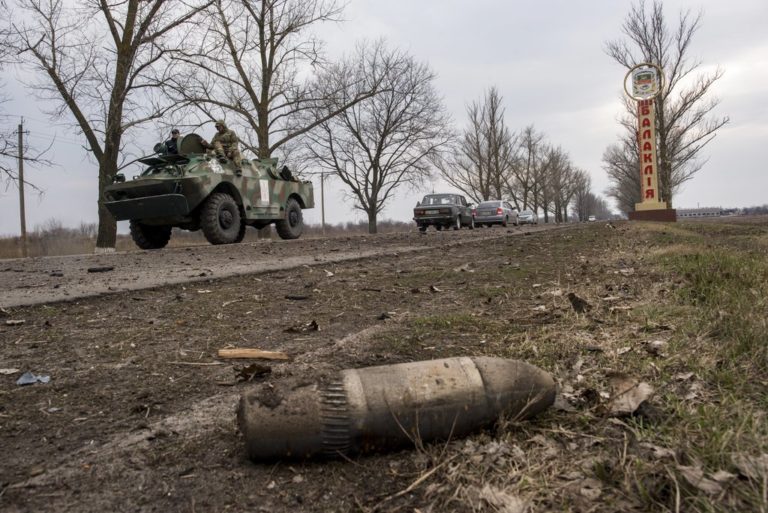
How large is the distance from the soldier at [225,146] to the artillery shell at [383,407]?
10917mm

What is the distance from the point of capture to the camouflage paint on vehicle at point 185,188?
10117mm

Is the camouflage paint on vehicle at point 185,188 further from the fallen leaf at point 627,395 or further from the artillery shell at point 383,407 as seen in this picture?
the fallen leaf at point 627,395

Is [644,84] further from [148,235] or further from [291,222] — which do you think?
[148,235]

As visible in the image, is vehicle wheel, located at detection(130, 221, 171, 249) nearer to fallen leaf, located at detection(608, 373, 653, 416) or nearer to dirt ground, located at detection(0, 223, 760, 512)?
dirt ground, located at detection(0, 223, 760, 512)

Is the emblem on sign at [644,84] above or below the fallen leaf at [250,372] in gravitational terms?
above

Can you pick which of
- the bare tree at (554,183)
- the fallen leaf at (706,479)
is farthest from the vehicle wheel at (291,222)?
the bare tree at (554,183)

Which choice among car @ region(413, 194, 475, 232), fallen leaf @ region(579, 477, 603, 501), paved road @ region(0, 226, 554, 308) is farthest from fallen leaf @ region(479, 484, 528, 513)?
car @ region(413, 194, 475, 232)

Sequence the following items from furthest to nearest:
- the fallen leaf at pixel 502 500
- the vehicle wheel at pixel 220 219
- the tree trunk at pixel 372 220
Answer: the tree trunk at pixel 372 220 → the vehicle wheel at pixel 220 219 → the fallen leaf at pixel 502 500

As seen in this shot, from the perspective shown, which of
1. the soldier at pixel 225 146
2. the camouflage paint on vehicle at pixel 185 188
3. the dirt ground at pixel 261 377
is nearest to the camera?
the dirt ground at pixel 261 377

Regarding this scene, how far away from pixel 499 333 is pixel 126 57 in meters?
16.8

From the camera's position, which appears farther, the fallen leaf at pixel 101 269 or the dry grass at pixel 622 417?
the fallen leaf at pixel 101 269

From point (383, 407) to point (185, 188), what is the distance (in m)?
9.65

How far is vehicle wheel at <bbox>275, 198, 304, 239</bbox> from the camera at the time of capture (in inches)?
564

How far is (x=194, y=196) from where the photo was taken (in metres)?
10.2
